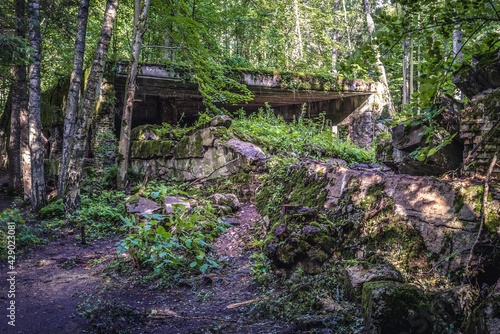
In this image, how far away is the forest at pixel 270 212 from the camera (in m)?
2.25

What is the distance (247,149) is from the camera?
793cm

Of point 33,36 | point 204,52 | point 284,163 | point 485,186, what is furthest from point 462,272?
point 33,36

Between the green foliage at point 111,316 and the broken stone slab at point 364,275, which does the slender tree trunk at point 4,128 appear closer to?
the green foliage at point 111,316

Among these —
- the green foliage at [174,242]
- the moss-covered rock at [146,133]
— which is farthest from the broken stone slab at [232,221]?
the moss-covered rock at [146,133]

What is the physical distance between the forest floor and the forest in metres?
0.02

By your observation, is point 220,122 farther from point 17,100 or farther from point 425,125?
point 17,100

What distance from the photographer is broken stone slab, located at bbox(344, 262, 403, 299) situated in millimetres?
2543

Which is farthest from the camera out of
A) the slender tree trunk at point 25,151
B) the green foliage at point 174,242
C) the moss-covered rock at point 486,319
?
the slender tree trunk at point 25,151

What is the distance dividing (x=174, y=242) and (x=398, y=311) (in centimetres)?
277

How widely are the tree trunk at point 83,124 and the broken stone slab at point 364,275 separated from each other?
6.99 metres

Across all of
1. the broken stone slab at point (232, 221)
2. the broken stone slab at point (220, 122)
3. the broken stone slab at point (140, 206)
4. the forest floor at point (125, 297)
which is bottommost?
the forest floor at point (125, 297)

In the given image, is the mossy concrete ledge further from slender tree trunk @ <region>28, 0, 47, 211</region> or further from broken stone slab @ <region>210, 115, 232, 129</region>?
slender tree trunk @ <region>28, 0, 47, 211</region>

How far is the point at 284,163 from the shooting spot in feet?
19.8

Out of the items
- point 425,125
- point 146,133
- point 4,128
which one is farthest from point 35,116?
point 425,125
